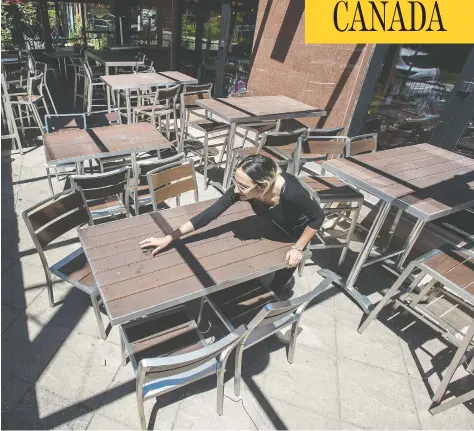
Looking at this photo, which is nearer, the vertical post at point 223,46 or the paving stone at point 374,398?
the paving stone at point 374,398

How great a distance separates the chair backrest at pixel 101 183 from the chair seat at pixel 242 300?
133 cm

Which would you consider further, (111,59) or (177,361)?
(111,59)

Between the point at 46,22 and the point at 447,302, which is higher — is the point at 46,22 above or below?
above

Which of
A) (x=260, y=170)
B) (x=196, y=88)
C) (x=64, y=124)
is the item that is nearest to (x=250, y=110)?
(x=196, y=88)

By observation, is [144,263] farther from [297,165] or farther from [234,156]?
[234,156]

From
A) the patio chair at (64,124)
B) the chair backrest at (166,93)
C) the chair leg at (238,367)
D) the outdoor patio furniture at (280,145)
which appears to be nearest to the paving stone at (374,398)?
the chair leg at (238,367)

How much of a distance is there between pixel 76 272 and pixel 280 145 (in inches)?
107

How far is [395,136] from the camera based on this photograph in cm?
464

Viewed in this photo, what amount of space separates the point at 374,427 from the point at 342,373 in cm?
39

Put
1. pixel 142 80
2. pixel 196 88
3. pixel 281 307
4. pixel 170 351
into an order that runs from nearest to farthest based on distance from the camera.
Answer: pixel 281 307
pixel 170 351
pixel 196 88
pixel 142 80

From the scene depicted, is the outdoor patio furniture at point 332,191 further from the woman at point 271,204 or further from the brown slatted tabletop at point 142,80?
the brown slatted tabletop at point 142,80

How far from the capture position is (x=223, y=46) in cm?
734

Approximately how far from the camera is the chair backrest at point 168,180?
280 cm

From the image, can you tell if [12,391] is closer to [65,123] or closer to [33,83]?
[65,123]
